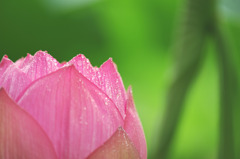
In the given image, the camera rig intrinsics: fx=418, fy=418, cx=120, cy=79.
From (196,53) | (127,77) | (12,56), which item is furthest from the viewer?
(127,77)

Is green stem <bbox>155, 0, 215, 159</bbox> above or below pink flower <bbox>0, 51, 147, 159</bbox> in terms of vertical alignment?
above

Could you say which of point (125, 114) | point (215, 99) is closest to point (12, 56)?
point (215, 99)

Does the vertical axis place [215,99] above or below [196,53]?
above

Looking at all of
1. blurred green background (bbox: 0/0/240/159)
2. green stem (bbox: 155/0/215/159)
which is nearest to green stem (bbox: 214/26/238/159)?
green stem (bbox: 155/0/215/159)

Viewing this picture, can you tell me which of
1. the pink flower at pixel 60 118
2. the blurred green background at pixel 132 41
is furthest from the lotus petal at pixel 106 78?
the blurred green background at pixel 132 41

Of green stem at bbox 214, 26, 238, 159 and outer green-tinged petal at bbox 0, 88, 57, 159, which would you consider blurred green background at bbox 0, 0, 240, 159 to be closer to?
green stem at bbox 214, 26, 238, 159

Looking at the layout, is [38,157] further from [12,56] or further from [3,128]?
[12,56]

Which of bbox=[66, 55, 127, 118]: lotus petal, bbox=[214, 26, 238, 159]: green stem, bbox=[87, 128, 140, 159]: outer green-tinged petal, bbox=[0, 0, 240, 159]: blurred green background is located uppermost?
bbox=[0, 0, 240, 159]: blurred green background

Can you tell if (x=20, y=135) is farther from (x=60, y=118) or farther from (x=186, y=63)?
(x=186, y=63)
